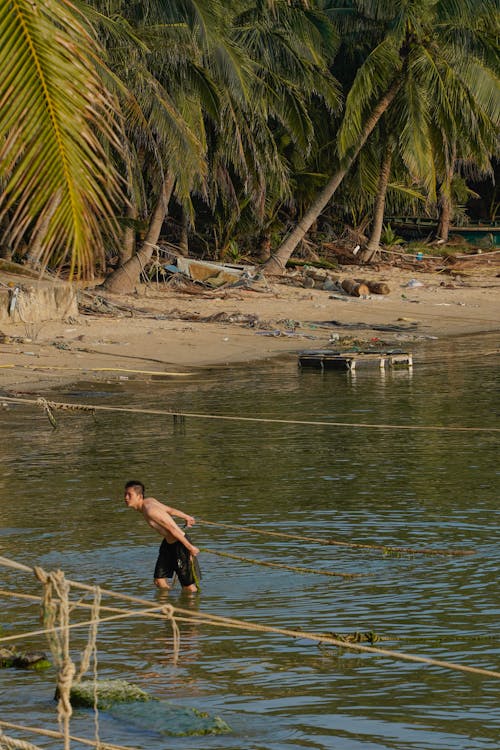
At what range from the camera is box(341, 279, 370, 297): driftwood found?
3162 centimetres

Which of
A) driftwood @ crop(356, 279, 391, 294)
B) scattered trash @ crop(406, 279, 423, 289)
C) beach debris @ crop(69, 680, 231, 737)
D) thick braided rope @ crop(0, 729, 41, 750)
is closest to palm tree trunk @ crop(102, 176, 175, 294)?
driftwood @ crop(356, 279, 391, 294)

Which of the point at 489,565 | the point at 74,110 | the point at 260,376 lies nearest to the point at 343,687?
the point at 489,565

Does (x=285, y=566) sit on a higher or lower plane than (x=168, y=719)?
higher

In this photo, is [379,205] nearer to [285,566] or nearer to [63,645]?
[285,566]

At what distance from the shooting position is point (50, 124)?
4.95 metres

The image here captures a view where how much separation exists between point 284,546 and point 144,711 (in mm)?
4272

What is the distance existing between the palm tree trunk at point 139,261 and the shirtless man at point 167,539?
776 inches

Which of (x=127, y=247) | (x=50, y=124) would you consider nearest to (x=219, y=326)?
(x=127, y=247)

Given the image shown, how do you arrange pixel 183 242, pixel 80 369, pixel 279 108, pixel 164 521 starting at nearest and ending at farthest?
pixel 164 521
pixel 80 369
pixel 279 108
pixel 183 242

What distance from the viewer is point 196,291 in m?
30.5

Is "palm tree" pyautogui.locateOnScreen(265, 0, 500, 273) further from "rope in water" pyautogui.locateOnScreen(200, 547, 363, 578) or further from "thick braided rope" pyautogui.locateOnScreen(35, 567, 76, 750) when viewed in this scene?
"thick braided rope" pyautogui.locateOnScreen(35, 567, 76, 750)

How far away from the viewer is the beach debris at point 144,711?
7.03 m

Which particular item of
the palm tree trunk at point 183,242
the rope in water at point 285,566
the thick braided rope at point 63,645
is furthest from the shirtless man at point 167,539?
the palm tree trunk at point 183,242

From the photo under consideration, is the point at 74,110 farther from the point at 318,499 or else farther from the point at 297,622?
the point at 318,499
